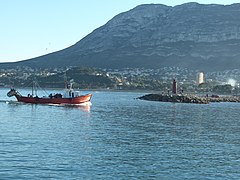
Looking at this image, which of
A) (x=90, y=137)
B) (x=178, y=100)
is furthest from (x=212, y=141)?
(x=178, y=100)

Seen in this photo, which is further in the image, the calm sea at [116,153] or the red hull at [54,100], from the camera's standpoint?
the red hull at [54,100]

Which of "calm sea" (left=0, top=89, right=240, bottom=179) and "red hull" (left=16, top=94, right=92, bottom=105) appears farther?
"red hull" (left=16, top=94, right=92, bottom=105)

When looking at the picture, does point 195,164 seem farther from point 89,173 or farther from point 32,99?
point 32,99

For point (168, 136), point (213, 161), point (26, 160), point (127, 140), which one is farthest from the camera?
point (168, 136)

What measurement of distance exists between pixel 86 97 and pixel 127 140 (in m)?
74.9

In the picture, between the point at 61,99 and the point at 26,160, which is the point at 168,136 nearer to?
the point at 26,160

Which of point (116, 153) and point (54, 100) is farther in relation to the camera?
point (54, 100)

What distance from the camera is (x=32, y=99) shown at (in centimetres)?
12100

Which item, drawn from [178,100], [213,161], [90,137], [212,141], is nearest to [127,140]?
[90,137]

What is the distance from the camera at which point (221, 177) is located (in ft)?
109

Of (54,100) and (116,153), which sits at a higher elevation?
(54,100)

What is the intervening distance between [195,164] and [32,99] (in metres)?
89.5

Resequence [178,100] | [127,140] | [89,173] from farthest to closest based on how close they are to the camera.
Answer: [178,100] < [127,140] < [89,173]

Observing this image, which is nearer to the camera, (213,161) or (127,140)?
(213,161)
